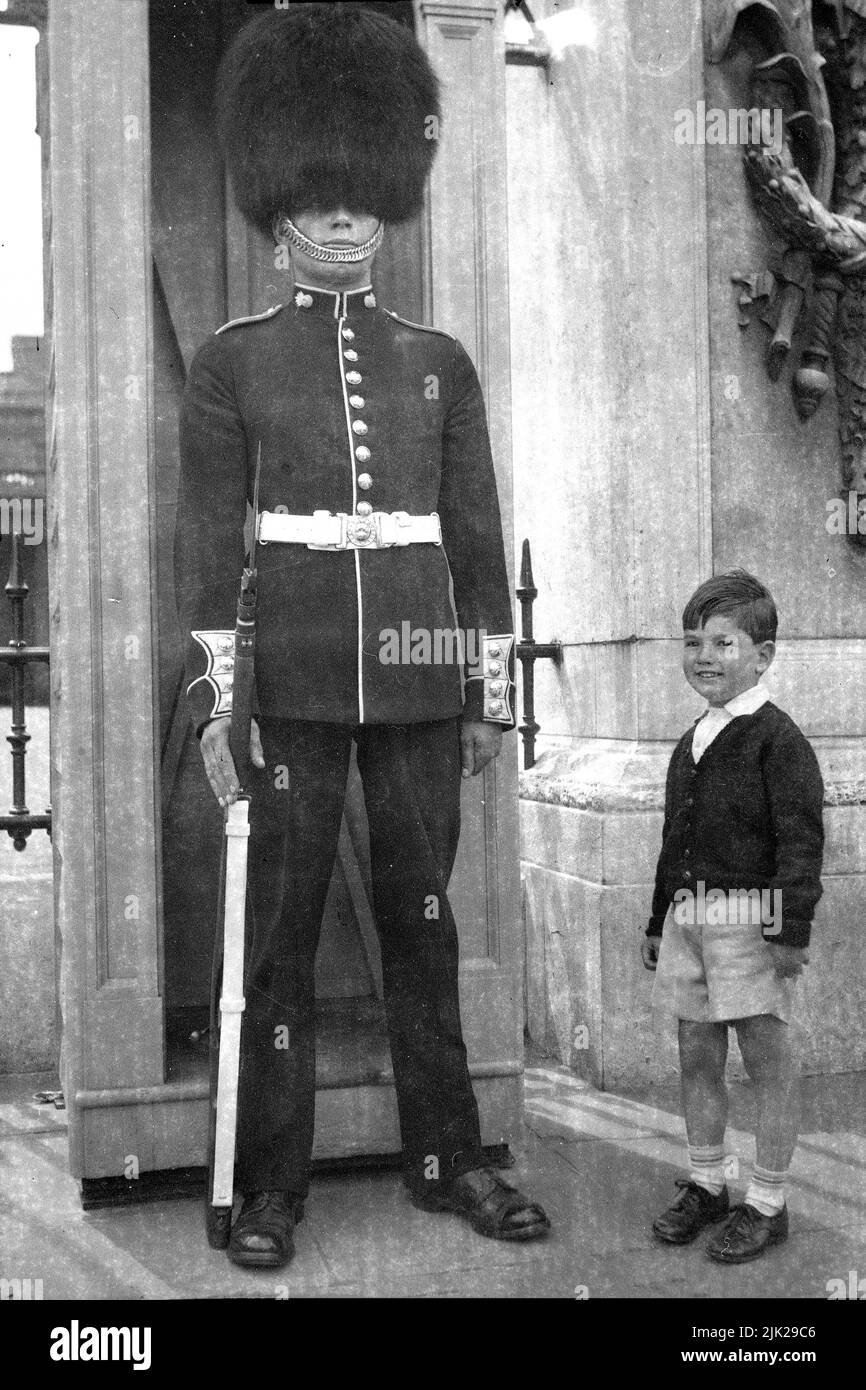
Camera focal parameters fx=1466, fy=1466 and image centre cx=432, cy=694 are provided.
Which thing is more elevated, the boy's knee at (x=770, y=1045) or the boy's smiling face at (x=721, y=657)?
the boy's smiling face at (x=721, y=657)

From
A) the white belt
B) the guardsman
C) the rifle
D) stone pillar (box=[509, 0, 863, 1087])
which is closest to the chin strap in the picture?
the guardsman

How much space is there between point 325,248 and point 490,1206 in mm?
2058

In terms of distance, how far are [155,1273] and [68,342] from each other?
2.00 meters

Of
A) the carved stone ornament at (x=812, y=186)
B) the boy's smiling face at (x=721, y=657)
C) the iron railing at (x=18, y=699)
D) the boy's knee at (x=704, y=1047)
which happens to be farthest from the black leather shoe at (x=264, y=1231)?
the carved stone ornament at (x=812, y=186)

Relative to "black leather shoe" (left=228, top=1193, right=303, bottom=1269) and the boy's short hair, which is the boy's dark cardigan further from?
"black leather shoe" (left=228, top=1193, right=303, bottom=1269)

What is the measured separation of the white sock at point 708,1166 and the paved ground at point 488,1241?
0.48ft

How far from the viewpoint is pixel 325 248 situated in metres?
3.12

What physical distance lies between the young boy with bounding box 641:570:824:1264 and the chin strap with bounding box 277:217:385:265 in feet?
3.37

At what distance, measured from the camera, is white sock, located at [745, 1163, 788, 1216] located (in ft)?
9.82

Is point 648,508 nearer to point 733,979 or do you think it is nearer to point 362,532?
point 362,532

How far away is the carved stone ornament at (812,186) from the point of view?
172 inches

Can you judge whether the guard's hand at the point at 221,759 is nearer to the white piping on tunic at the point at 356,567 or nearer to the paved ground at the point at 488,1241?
the white piping on tunic at the point at 356,567

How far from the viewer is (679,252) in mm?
4379

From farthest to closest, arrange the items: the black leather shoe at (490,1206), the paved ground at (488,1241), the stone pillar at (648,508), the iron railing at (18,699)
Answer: the iron railing at (18,699), the stone pillar at (648,508), the black leather shoe at (490,1206), the paved ground at (488,1241)
